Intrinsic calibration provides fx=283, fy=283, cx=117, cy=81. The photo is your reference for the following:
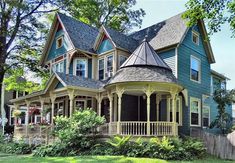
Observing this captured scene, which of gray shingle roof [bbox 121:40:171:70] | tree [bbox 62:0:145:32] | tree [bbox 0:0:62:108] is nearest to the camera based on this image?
gray shingle roof [bbox 121:40:171:70]

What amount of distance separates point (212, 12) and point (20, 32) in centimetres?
1928

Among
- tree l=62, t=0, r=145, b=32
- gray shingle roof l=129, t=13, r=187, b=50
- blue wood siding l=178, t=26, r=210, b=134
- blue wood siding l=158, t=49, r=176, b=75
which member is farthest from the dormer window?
tree l=62, t=0, r=145, b=32

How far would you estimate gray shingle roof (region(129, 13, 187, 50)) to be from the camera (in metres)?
19.3

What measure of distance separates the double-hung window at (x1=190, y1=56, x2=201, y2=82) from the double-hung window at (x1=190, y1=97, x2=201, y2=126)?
158 centimetres

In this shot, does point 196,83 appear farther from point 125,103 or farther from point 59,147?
point 59,147

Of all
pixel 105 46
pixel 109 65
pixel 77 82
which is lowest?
pixel 77 82

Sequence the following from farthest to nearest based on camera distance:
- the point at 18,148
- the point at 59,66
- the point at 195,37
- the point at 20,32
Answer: the point at 20,32, the point at 59,66, the point at 195,37, the point at 18,148

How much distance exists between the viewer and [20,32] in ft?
89.2

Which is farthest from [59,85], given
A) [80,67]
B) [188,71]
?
[188,71]

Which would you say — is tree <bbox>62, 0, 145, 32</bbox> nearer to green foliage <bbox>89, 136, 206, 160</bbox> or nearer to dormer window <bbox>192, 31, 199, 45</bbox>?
dormer window <bbox>192, 31, 199, 45</bbox>

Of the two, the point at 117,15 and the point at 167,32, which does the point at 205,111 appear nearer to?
the point at 167,32

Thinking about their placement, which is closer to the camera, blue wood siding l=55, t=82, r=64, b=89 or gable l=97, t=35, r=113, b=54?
blue wood siding l=55, t=82, r=64, b=89

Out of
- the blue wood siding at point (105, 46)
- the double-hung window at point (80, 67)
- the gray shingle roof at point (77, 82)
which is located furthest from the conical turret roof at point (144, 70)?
Answer: the double-hung window at point (80, 67)

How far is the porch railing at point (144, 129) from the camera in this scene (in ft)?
50.8
